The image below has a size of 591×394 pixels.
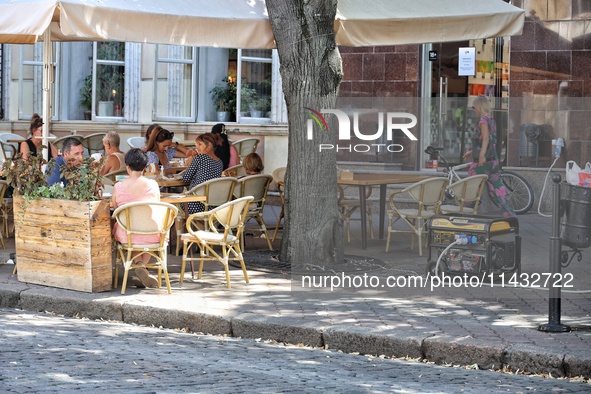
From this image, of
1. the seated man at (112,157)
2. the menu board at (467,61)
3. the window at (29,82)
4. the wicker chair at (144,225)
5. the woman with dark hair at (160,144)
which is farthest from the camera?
the window at (29,82)

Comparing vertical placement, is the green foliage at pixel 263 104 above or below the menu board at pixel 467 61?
below

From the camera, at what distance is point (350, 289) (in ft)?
32.0

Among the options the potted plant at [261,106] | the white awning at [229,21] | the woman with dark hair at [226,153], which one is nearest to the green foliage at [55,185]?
the white awning at [229,21]

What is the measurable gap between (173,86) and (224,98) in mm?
936

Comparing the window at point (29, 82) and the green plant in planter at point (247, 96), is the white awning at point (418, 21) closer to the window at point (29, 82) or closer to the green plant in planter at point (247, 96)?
the green plant in planter at point (247, 96)

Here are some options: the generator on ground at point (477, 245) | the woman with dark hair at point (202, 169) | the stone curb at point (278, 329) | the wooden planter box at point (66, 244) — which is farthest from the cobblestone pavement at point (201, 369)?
the woman with dark hair at point (202, 169)

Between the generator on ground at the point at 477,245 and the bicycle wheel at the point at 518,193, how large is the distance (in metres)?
0.17

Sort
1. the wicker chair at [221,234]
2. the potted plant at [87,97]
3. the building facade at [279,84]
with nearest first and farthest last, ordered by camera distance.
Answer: the wicker chair at [221,234] < the building facade at [279,84] < the potted plant at [87,97]

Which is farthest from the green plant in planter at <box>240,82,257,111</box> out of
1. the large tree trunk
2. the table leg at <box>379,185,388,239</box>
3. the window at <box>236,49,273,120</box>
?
the large tree trunk

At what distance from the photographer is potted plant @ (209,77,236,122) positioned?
61.2 feet

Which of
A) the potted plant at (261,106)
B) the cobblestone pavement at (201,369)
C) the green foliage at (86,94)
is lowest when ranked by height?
the cobblestone pavement at (201,369)

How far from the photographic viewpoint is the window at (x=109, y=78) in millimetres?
19406

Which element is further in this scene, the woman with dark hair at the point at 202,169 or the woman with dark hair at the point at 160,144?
the woman with dark hair at the point at 160,144

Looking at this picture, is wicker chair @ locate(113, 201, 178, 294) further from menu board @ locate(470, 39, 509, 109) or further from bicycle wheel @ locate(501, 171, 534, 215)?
menu board @ locate(470, 39, 509, 109)
